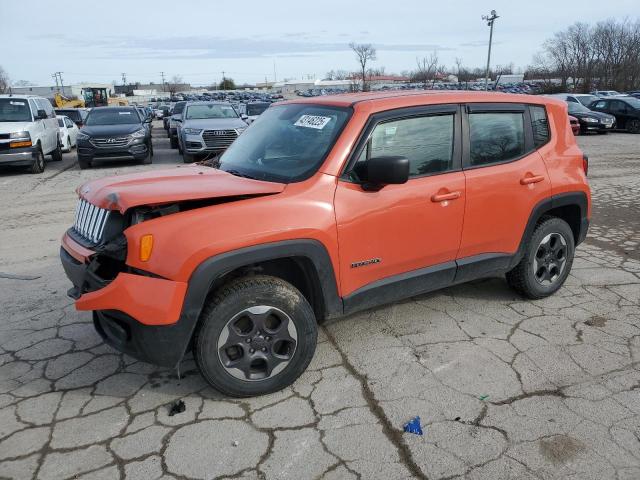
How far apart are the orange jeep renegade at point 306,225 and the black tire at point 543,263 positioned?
1.1 inches

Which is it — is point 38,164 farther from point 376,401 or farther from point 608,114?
point 608,114

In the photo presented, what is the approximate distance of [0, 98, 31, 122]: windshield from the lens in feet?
40.0

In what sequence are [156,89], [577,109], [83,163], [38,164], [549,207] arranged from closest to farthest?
[549,207]
[38,164]
[83,163]
[577,109]
[156,89]

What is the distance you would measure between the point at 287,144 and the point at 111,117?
12.4 metres

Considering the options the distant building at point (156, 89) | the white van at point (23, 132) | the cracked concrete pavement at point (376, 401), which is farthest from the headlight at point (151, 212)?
the distant building at point (156, 89)

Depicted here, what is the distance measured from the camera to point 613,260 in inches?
210

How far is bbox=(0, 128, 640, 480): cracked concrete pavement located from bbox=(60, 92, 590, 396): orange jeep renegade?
1.23ft

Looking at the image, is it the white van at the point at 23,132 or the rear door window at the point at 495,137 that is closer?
the rear door window at the point at 495,137

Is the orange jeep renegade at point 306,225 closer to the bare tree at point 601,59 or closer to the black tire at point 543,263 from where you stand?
the black tire at point 543,263

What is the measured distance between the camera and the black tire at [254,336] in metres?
2.79

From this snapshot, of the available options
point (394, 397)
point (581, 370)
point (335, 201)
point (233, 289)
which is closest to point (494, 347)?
point (581, 370)

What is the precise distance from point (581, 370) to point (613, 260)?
2645 mm

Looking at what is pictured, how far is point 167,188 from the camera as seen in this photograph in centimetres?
291

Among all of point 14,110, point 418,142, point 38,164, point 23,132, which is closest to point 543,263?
point 418,142
